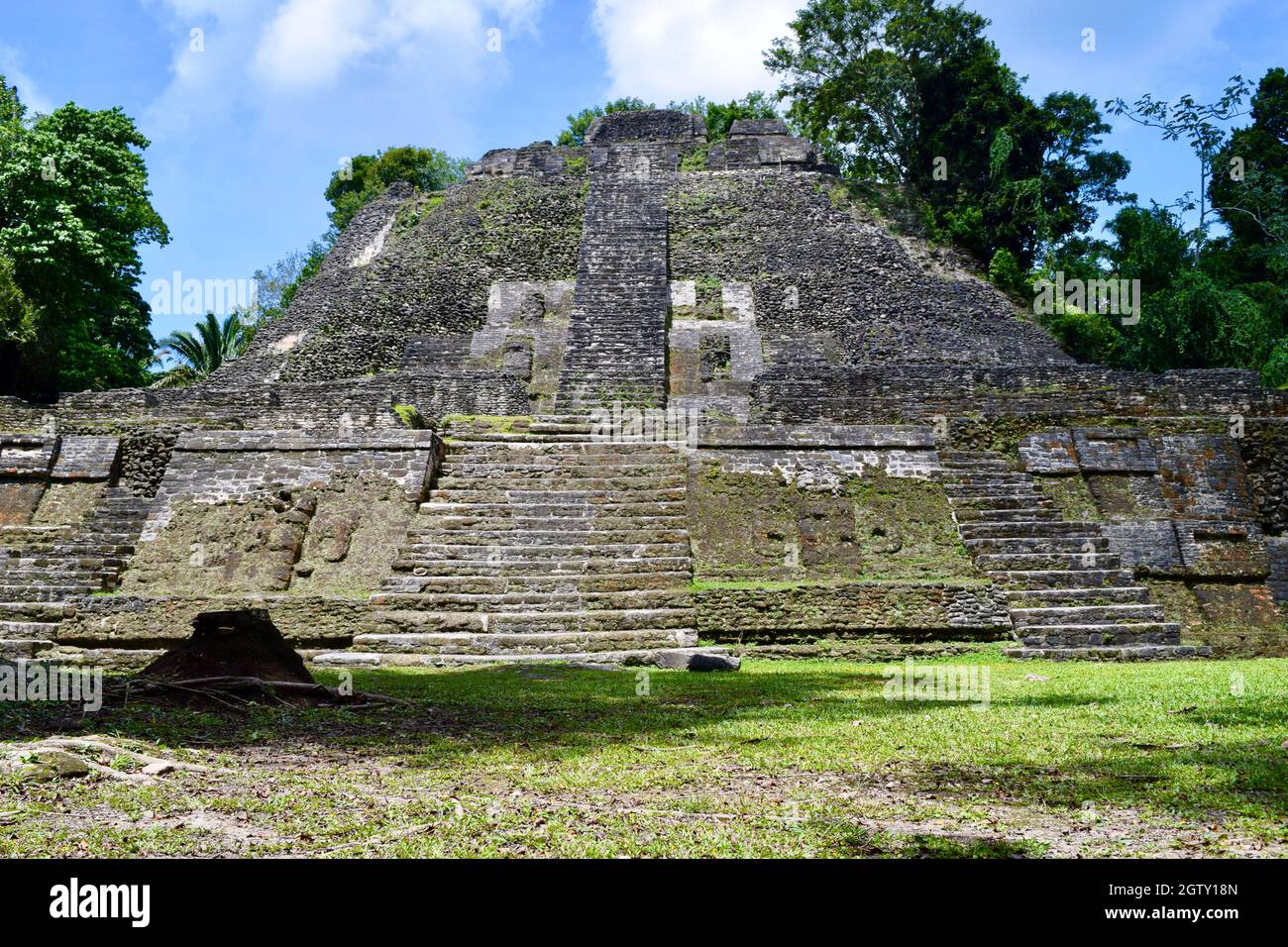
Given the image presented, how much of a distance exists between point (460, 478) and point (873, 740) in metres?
→ 7.98

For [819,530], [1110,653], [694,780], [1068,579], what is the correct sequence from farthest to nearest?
[819,530] → [1068,579] → [1110,653] → [694,780]

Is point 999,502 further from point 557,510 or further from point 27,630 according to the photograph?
point 27,630

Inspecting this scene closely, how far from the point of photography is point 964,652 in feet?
29.2

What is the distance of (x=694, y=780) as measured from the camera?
379cm

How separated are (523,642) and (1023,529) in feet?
16.5

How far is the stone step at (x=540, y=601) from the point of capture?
945cm

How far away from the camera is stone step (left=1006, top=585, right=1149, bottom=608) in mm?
9422

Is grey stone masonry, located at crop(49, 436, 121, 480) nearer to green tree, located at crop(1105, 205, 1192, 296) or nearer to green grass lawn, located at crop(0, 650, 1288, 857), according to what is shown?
green grass lawn, located at crop(0, 650, 1288, 857)

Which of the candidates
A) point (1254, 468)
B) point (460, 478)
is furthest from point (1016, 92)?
point (460, 478)

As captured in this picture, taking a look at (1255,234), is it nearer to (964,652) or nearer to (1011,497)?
(1011,497)

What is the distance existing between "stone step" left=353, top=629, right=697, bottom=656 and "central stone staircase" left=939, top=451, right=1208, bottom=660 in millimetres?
2984

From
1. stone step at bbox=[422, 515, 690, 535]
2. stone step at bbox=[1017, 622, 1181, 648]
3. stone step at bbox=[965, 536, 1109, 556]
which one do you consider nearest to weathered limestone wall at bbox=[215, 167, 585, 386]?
stone step at bbox=[422, 515, 690, 535]

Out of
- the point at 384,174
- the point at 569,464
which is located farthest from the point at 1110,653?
the point at 384,174

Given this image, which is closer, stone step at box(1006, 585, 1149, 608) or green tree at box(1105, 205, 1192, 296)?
stone step at box(1006, 585, 1149, 608)
